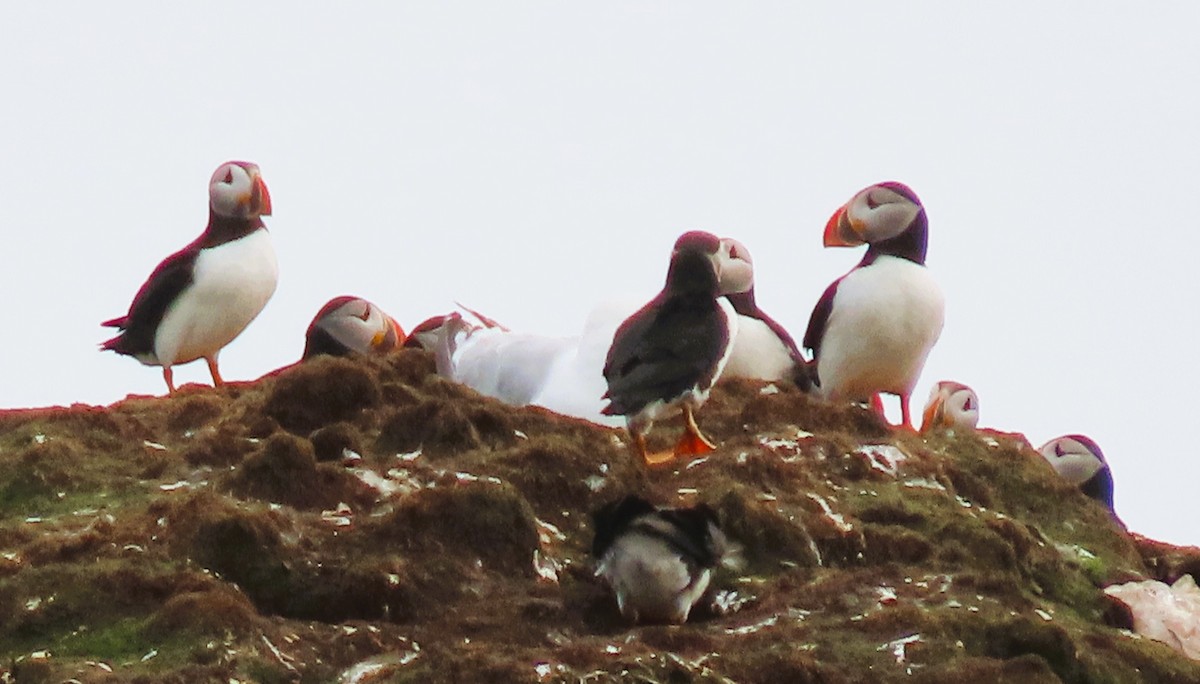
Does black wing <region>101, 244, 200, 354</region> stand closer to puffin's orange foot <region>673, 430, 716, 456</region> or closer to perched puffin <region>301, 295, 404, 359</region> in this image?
perched puffin <region>301, 295, 404, 359</region>

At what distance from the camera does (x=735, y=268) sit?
13062 millimetres

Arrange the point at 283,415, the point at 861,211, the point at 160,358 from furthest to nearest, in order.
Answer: the point at 160,358, the point at 861,211, the point at 283,415

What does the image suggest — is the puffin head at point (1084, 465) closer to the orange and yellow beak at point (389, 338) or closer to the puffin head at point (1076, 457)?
the puffin head at point (1076, 457)

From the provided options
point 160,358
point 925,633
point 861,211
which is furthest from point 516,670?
point 160,358

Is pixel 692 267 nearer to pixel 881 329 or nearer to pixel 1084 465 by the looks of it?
pixel 881 329

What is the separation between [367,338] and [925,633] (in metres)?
6.74

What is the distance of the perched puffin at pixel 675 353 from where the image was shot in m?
9.55

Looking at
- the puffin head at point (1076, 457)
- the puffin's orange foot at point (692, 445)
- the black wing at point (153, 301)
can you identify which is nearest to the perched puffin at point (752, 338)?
the puffin head at point (1076, 457)

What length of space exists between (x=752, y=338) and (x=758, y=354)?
0.11m

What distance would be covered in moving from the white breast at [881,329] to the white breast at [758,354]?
0.42 m

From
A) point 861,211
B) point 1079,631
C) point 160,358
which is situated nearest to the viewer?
point 1079,631

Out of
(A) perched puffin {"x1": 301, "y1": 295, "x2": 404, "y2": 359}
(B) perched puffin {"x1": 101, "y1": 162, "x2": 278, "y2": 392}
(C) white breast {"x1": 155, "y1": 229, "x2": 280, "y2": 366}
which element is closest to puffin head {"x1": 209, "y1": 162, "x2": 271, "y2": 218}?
(B) perched puffin {"x1": 101, "y1": 162, "x2": 278, "y2": 392}

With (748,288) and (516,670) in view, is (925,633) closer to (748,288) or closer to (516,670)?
(516,670)

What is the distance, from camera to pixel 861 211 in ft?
41.7
